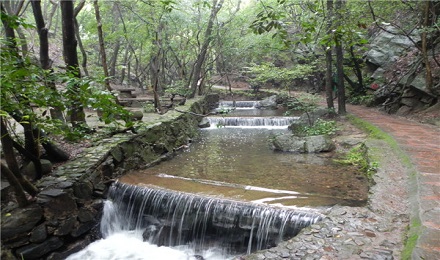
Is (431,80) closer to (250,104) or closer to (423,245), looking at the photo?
(423,245)

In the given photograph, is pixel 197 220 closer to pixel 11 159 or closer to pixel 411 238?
pixel 11 159

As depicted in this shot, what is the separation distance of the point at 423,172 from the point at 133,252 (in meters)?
4.89

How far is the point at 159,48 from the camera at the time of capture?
11664 millimetres

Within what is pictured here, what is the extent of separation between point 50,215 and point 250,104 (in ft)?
52.5

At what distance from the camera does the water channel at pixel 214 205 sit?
4805 millimetres

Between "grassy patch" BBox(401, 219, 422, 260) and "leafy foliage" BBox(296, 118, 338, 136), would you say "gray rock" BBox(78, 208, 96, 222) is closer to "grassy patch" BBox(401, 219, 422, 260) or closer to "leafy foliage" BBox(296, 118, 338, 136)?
"grassy patch" BBox(401, 219, 422, 260)

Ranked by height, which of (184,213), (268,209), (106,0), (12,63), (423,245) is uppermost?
(106,0)

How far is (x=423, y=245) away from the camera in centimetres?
295

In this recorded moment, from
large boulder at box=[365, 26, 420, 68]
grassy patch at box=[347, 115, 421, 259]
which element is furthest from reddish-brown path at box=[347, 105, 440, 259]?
large boulder at box=[365, 26, 420, 68]

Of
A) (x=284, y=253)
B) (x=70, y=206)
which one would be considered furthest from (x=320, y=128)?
(x=70, y=206)

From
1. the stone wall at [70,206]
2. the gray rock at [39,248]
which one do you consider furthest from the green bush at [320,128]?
the gray rock at [39,248]

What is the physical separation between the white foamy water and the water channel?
0.6 inches

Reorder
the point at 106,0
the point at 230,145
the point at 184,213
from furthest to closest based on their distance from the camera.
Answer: the point at 106,0
the point at 230,145
the point at 184,213

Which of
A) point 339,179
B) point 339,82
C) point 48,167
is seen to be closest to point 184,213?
point 48,167
